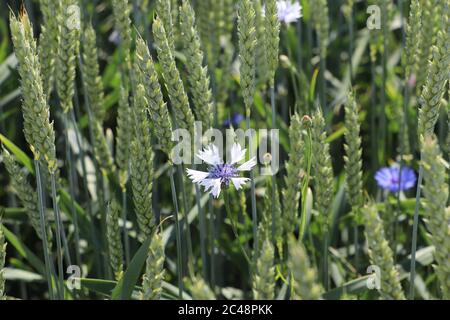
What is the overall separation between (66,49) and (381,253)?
1.02m

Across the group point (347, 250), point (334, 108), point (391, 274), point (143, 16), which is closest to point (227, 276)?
point (347, 250)

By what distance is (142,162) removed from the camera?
67.2 inches

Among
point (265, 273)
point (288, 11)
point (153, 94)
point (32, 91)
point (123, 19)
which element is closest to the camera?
point (265, 273)

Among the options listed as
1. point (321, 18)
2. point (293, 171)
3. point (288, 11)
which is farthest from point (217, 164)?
point (288, 11)

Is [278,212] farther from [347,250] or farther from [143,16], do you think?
[143,16]

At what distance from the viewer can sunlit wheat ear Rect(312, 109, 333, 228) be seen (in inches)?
69.1

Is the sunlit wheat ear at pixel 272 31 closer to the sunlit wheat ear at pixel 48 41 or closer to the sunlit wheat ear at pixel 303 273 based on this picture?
the sunlit wheat ear at pixel 48 41

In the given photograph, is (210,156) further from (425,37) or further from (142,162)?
(425,37)

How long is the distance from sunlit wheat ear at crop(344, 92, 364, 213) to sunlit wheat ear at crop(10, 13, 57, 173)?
2.44 ft

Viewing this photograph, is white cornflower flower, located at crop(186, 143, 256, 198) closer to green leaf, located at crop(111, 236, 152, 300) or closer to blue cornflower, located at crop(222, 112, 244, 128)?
green leaf, located at crop(111, 236, 152, 300)

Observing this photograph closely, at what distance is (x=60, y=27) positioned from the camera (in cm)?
194

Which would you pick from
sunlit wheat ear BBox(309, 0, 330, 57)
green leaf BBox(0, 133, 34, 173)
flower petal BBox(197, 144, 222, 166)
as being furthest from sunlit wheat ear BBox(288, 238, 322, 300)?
sunlit wheat ear BBox(309, 0, 330, 57)

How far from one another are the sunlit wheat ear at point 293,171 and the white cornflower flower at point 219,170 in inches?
3.7

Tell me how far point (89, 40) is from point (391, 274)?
1217 millimetres
